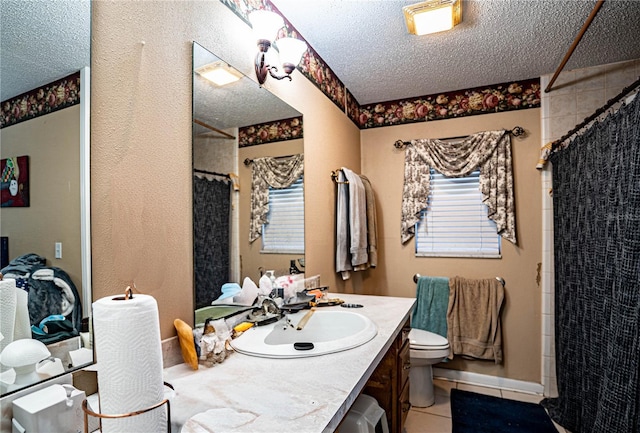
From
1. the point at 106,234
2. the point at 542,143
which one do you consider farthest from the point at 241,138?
the point at 542,143

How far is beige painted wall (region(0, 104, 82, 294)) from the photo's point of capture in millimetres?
715

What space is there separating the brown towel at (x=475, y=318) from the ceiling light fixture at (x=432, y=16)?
74.4 inches

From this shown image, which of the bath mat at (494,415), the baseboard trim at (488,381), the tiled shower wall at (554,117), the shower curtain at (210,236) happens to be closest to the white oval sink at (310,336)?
the shower curtain at (210,236)

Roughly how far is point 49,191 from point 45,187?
0.5 inches

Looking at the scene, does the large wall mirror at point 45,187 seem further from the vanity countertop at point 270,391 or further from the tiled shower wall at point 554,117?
the tiled shower wall at point 554,117

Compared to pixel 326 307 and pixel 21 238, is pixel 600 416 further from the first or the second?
pixel 21 238

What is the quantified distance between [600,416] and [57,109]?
235 cm

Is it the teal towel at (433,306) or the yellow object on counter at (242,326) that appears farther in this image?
the teal towel at (433,306)

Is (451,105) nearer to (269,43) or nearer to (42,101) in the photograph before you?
(269,43)

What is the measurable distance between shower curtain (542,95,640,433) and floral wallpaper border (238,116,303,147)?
1497mm

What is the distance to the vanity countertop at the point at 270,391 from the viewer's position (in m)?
0.75

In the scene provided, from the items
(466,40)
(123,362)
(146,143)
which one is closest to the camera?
(123,362)

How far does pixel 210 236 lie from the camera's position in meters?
1.34

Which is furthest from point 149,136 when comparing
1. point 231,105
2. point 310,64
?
point 310,64
